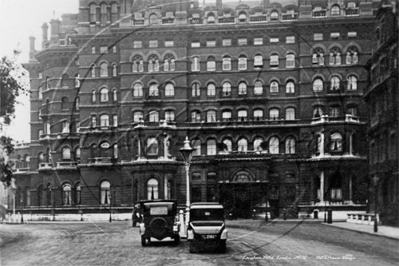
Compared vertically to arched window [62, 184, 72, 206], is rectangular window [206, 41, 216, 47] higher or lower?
higher

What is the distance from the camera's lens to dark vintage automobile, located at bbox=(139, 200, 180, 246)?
1120 inches

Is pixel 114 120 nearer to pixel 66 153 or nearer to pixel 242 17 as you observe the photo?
pixel 66 153

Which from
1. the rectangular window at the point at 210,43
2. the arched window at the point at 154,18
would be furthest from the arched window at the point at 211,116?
the arched window at the point at 154,18

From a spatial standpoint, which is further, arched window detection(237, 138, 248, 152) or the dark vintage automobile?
arched window detection(237, 138, 248, 152)

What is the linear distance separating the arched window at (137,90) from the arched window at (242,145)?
1233 cm

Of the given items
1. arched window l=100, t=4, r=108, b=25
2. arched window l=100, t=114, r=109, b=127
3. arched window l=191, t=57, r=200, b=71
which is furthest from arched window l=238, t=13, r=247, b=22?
arched window l=100, t=114, r=109, b=127

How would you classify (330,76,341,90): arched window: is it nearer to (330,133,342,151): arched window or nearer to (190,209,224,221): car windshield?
(330,133,342,151): arched window

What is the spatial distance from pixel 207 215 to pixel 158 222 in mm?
3589

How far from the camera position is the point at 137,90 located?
66500 mm

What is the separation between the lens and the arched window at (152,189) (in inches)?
2459

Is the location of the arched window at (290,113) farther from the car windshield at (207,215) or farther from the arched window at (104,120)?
the car windshield at (207,215)

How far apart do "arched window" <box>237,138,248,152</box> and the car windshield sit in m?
38.6

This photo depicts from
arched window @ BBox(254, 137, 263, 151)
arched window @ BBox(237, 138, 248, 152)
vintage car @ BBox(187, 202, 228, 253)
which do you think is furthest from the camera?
arched window @ BBox(237, 138, 248, 152)

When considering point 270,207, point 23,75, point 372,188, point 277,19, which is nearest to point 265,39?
point 277,19
